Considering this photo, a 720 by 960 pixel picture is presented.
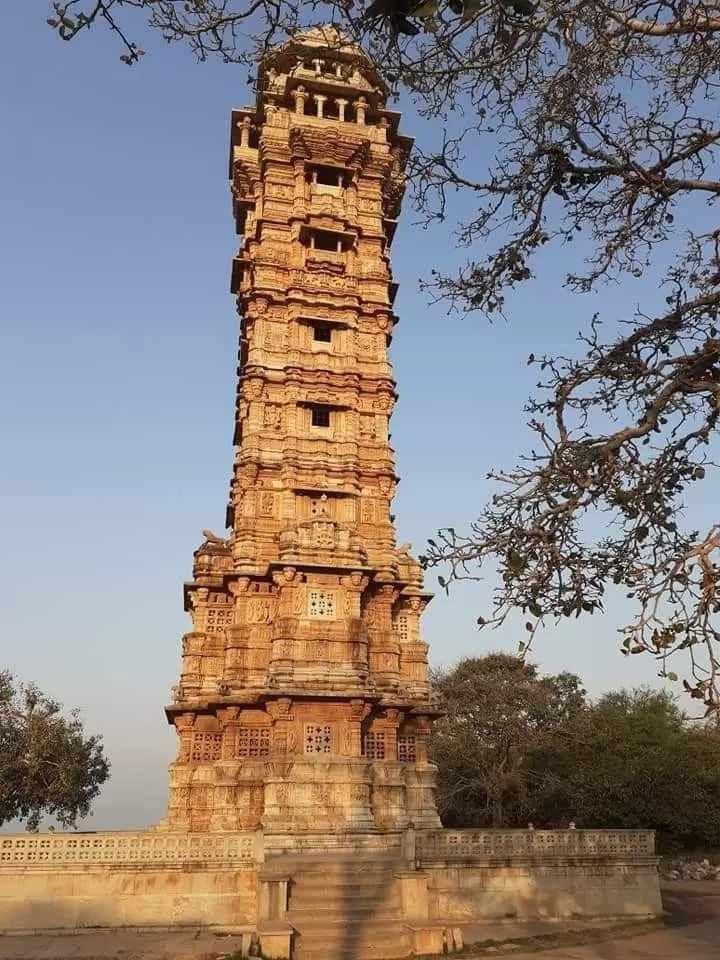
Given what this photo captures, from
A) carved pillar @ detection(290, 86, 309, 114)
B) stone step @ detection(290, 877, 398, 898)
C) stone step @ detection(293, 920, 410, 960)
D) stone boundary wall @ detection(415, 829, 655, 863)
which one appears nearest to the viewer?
stone step @ detection(293, 920, 410, 960)

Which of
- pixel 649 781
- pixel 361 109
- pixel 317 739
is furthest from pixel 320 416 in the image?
pixel 649 781

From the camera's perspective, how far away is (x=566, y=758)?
3441cm

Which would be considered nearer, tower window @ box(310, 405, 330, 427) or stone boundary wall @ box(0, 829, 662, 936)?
stone boundary wall @ box(0, 829, 662, 936)

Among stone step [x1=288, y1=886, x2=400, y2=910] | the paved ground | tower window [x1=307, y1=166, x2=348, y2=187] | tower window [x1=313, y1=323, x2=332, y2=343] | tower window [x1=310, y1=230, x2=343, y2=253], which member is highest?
tower window [x1=307, y1=166, x2=348, y2=187]

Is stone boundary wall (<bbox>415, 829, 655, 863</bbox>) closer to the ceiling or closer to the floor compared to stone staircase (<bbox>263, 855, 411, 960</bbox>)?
closer to the ceiling

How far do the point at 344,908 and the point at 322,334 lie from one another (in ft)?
59.8

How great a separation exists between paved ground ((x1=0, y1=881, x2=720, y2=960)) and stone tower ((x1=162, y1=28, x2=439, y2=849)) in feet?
15.8

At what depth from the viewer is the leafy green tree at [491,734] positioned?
3591 centimetres

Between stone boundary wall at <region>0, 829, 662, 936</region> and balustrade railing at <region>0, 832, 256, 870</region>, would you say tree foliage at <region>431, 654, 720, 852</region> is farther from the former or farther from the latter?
balustrade railing at <region>0, 832, 256, 870</region>

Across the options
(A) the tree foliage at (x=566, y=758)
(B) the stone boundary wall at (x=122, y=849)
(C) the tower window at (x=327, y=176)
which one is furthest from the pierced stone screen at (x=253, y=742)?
(C) the tower window at (x=327, y=176)

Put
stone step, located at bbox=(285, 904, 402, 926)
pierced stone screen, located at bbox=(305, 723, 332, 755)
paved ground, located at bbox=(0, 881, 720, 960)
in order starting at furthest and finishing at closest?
pierced stone screen, located at bbox=(305, 723, 332, 755) < stone step, located at bbox=(285, 904, 402, 926) < paved ground, located at bbox=(0, 881, 720, 960)

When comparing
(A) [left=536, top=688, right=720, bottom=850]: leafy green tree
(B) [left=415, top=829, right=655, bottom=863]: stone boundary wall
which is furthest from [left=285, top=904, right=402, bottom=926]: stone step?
(A) [left=536, top=688, right=720, bottom=850]: leafy green tree

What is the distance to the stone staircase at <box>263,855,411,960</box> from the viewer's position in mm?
14484

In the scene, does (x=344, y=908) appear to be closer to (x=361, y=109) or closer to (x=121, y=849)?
(x=121, y=849)
